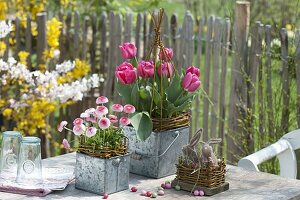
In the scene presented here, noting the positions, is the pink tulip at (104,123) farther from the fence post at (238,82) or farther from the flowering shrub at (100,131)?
the fence post at (238,82)

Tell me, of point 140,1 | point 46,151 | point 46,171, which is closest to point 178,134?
point 46,171

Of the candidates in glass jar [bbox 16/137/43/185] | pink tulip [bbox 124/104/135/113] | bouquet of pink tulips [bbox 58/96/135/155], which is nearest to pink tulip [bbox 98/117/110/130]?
bouquet of pink tulips [bbox 58/96/135/155]

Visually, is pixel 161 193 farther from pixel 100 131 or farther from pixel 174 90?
pixel 174 90

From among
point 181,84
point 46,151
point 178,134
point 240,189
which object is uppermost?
point 181,84

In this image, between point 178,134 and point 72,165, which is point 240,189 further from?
point 72,165

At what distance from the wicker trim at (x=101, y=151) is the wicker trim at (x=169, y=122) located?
0.22 m

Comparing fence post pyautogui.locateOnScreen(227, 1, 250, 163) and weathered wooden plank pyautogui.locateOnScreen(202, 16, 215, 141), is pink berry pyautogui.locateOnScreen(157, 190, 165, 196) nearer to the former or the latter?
fence post pyautogui.locateOnScreen(227, 1, 250, 163)

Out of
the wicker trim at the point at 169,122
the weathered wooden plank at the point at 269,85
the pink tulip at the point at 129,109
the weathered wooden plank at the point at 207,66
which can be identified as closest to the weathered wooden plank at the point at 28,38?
the weathered wooden plank at the point at 207,66

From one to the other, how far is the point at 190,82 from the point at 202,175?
1.21 feet

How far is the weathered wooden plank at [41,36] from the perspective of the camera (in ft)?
18.9

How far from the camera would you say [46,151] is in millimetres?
5879

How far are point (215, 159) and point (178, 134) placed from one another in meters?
0.21

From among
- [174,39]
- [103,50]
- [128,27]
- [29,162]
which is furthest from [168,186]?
[103,50]

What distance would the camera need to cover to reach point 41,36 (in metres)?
5.83
